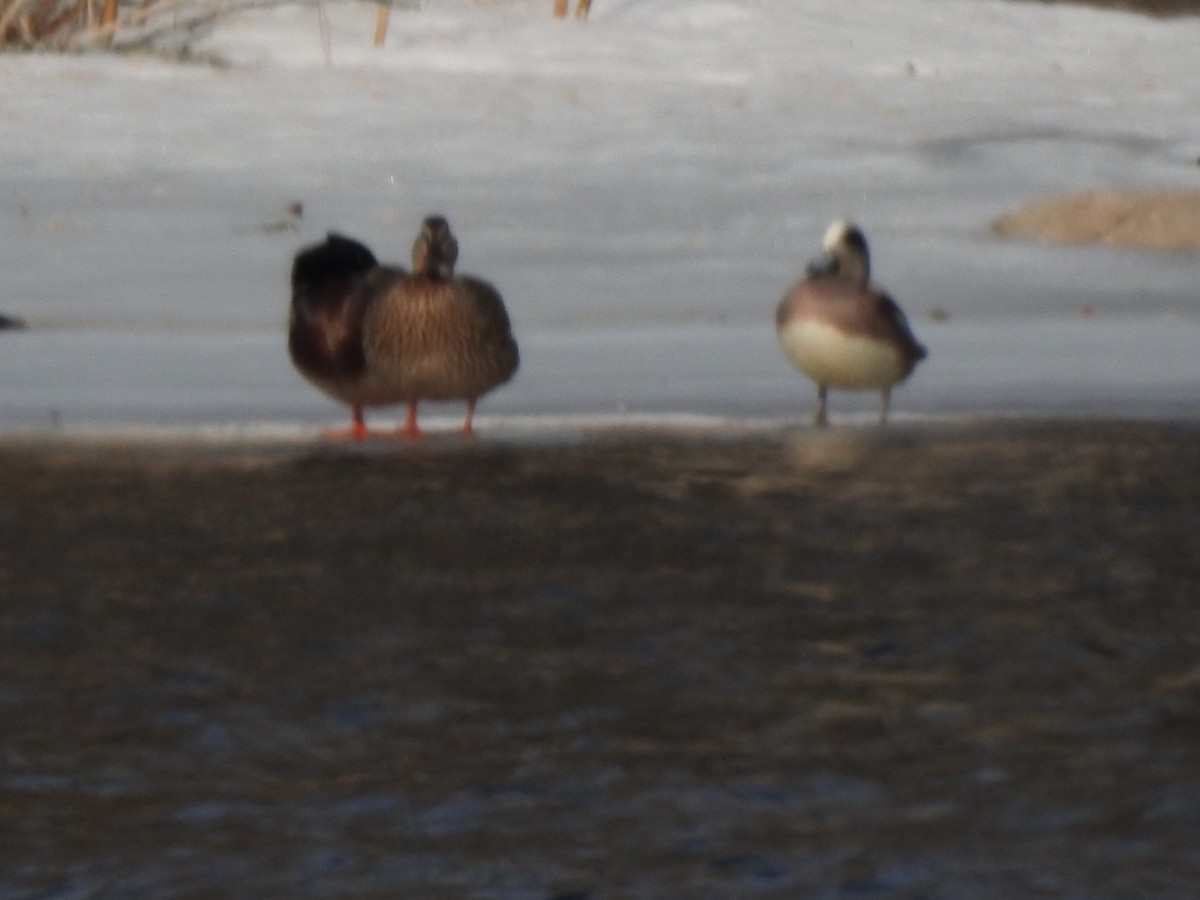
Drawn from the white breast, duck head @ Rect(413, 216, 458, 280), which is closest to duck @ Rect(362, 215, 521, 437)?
duck head @ Rect(413, 216, 458, 280)

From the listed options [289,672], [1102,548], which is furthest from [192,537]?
[1102,548]

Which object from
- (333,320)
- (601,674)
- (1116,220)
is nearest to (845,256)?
(333,320)

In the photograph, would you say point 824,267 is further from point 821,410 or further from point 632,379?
point 632,379

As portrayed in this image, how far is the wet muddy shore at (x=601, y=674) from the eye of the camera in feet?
12.9

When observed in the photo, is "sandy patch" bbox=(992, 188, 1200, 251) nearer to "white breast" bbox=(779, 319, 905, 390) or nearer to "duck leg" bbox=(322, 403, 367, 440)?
"white breast" bbox=(779, 319, 905, 390)

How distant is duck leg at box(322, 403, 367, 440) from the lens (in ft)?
25.6

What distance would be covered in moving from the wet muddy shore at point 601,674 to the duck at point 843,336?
0.71 metres

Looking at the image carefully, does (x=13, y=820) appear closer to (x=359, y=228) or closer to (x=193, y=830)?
(x=193, y=830)

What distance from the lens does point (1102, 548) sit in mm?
6086

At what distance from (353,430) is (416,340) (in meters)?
0.32

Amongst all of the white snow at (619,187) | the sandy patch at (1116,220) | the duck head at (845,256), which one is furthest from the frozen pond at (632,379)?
the sandy patch at (1116,220)

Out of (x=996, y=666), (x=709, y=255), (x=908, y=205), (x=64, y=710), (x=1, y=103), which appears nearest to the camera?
(x=64, y=710)

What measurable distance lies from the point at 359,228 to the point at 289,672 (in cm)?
745

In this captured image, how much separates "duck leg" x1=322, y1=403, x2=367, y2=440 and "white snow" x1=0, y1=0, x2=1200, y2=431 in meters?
0.20
